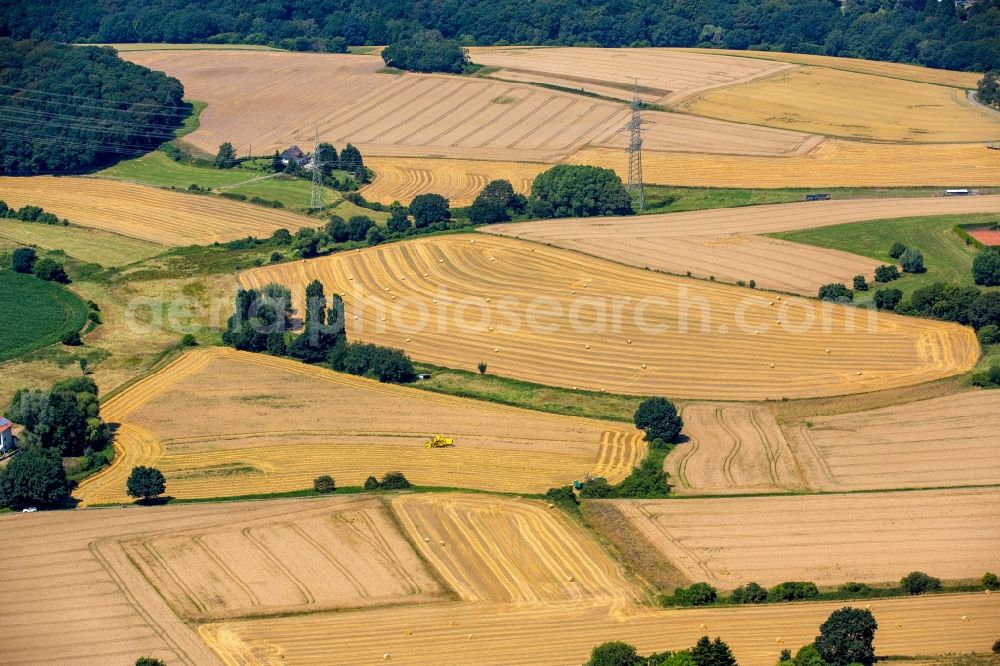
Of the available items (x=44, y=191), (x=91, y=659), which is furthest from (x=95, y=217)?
(x=91, y=659)

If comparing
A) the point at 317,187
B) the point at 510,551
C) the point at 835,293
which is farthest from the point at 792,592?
the point at 317,187

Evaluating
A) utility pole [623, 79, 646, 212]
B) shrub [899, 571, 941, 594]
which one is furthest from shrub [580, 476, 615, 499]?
utility pole [623, 79, 646, 212]

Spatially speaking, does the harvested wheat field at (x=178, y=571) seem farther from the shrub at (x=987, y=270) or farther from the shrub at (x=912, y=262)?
the shrub at (x=987, y=270)

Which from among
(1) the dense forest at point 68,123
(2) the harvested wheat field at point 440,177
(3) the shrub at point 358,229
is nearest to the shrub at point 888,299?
(3) the shrub at point 358,229

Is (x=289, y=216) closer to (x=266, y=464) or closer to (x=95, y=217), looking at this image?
(x=95, y=217)

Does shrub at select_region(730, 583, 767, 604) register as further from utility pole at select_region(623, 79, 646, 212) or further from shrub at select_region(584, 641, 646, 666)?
utility pole at select_region(623, 79, 646, 212)

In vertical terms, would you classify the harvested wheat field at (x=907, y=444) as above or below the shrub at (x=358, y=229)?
below

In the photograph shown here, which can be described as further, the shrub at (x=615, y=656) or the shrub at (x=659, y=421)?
the shrub at (x=659, y=421)
